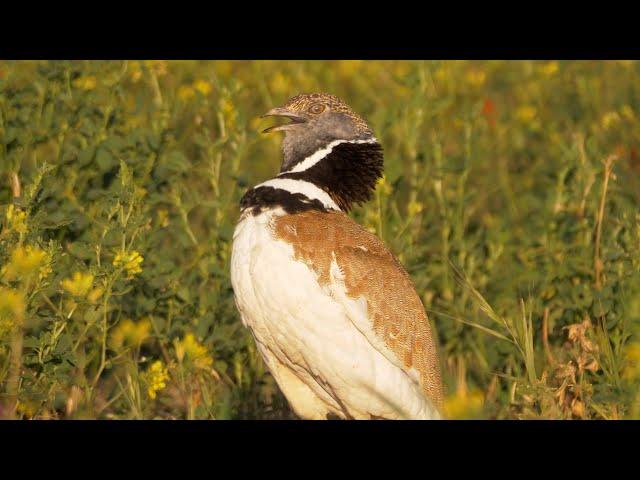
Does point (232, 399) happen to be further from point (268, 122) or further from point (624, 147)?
point (624, 147)

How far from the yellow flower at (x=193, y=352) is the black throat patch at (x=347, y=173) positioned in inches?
35.1

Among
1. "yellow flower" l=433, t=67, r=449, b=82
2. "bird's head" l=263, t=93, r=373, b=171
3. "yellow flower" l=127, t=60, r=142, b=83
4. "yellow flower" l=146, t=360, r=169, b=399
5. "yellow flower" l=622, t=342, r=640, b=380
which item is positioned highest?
"yellow flower" l=433, t=67, r=449, b=82

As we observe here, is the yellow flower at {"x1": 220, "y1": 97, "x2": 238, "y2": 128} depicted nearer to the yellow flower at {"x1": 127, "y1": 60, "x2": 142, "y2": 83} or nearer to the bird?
the yellow flower at {"x1": 127, "y1": 60, "x2": 142, "y2": 83}

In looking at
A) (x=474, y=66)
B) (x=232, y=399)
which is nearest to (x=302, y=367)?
(x=232, y=399)

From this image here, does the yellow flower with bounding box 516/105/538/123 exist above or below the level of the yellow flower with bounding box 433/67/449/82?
below

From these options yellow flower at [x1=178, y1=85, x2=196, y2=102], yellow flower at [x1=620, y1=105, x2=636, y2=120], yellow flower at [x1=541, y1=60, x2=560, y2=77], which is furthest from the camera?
yellow flower at [x1=541, y1=60, x2=560, y2=77]

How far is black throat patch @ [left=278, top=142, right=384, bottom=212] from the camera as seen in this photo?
5.33 m

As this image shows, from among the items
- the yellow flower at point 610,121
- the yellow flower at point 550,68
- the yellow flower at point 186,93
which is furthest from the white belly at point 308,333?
the yellow flower at point 550,68

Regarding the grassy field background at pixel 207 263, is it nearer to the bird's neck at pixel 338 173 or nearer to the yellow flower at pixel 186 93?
the yellow flower at pixel 186 93

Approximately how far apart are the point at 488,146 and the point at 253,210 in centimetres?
466

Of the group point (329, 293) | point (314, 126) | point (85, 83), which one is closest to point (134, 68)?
point (85, 83)

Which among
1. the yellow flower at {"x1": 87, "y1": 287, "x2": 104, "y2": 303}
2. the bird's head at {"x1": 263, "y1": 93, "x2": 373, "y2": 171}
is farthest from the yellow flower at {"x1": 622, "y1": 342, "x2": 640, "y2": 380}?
the yellow flower at {"x1": 87, "y1": 287, "x2": 104, "y2": 303}

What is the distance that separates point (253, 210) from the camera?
5000 mm

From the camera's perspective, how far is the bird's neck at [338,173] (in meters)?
5.25
